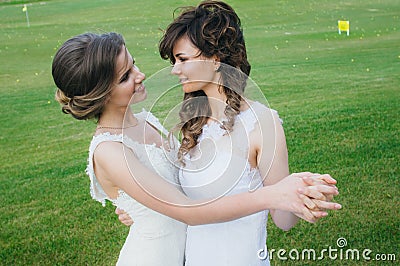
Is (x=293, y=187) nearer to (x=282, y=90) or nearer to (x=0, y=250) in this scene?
(x=0, y=250)

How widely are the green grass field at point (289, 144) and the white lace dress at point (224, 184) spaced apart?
25 centimetres

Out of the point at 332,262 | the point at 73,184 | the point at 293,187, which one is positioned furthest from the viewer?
the point at 73,184

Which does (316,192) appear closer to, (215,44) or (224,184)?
(224,184)

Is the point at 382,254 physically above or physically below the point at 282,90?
above

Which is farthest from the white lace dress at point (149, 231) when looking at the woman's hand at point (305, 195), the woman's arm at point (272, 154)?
the woman's hand at point (305, 195)

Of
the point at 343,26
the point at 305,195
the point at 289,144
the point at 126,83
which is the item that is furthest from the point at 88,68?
the point at 343,26

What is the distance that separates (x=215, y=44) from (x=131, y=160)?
1.70 feet

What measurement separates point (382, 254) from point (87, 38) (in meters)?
3.03

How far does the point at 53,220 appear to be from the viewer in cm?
547

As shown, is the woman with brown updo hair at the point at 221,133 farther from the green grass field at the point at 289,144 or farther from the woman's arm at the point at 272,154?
the green grass field at the point at 289,144

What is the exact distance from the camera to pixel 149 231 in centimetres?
251

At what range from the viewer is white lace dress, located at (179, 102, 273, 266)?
2178 mm

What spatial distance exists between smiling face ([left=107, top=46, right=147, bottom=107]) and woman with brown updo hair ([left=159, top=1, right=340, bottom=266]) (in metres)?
0.15

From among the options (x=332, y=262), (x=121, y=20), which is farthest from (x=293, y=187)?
(x=121, y=20)
